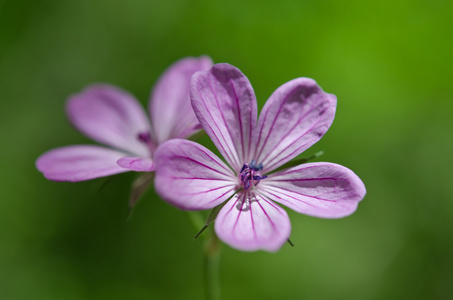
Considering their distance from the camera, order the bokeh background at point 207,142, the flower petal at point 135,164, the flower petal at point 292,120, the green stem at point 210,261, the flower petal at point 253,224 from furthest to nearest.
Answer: the bokeh background at point 207,142, the green stem at point 210,261, the flower petal at point 292,120, the flower petal at point 135,164, the flower petal at point 253,224

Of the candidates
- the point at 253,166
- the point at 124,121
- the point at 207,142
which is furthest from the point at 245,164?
the point at 207,142

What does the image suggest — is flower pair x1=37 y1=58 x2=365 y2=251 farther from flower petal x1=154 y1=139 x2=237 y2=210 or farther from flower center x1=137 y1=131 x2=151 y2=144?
flower center x1=137 y1=131 x2=151 y2=144

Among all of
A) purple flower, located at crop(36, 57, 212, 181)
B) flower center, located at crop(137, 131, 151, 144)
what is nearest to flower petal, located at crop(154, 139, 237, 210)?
purple flower, located at crop(36, 57, 212, 181)

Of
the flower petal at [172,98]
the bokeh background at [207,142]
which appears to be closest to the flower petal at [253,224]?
the flower petal at [172,98]

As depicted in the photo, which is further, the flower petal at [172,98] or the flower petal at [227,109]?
the flower petal at [172,98]

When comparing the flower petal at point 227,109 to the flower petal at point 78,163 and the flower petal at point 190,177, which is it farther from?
the flower petal at point 78,163

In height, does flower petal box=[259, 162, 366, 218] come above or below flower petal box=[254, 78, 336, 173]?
below

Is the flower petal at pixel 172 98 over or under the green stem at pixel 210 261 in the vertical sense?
over

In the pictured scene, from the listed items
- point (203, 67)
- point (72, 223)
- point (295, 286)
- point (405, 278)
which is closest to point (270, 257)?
point (295, 286)
